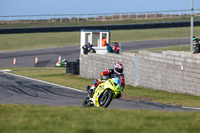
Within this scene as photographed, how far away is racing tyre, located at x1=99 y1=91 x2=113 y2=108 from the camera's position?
1168cm

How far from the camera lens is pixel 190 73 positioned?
18.1 meters

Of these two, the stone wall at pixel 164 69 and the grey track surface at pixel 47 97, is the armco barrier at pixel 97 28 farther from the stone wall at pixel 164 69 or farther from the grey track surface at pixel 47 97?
the grey track surface at pixel 47 97

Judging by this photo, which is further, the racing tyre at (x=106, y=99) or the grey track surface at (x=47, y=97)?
the grey track surface at (x=47, y=97)

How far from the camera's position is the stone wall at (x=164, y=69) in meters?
18.0

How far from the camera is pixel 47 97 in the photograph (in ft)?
57.2

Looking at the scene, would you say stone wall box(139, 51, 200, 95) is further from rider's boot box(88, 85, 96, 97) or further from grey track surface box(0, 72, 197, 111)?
rider's boot box(88, 85, 96, 97)

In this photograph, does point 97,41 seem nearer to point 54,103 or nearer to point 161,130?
point 54,103

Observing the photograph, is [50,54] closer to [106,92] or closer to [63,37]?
[63,37]

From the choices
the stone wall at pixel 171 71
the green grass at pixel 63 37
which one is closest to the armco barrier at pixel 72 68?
the stone wall at pixel 171 71

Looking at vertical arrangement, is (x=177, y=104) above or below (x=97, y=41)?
below

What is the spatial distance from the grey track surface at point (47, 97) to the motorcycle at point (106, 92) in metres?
2.57

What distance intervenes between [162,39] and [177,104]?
43668mm

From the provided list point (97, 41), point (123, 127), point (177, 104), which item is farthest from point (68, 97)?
point (97, 41)

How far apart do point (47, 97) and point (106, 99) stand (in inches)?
240
